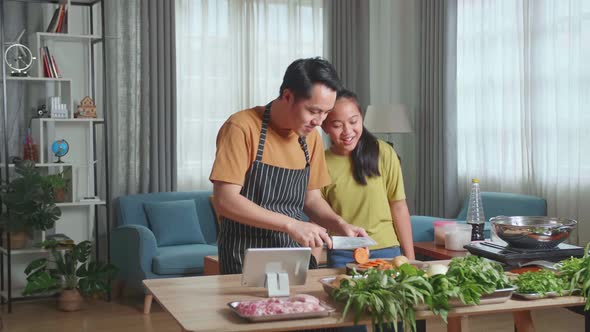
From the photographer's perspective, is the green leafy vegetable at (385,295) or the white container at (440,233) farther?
the white container at (440,233)

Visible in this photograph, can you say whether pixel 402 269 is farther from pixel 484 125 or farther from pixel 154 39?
pixel 154 39

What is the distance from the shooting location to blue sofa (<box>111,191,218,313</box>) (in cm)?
580

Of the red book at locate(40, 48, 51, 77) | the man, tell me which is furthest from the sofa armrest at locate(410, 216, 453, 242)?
the man

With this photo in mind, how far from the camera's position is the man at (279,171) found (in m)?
2.63

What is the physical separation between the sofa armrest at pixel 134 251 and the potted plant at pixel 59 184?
47 cm

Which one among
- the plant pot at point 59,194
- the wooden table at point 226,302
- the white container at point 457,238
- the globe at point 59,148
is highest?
the globe at point 59,148

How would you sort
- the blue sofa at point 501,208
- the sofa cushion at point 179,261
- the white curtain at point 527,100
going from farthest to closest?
1. the sofa cushion at point 179,261
2. the blue sofa at point 501,208
3. the white curtain at point 527,100

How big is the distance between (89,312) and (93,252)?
959 millimetres

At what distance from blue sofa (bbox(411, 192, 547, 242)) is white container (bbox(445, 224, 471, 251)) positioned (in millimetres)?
534

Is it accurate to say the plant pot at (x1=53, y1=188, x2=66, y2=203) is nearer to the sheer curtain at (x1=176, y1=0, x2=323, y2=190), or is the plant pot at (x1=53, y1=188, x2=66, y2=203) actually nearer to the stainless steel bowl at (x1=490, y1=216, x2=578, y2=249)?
the sheer curtain at (x1=176, y1=0, x2=323, y2=190)

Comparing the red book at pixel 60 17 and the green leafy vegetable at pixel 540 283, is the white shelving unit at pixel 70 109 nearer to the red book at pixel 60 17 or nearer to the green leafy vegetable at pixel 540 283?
the red book at pixel 60 17

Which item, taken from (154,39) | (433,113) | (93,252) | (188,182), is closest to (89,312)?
(93,252)

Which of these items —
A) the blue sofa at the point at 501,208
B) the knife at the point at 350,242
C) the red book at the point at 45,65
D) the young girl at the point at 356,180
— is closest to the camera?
the knife at the point at 350,242

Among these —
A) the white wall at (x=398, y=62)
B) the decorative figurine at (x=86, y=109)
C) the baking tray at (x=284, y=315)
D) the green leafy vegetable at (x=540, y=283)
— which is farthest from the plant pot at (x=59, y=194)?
the green leafy vegetable at (x=540, y=283)
